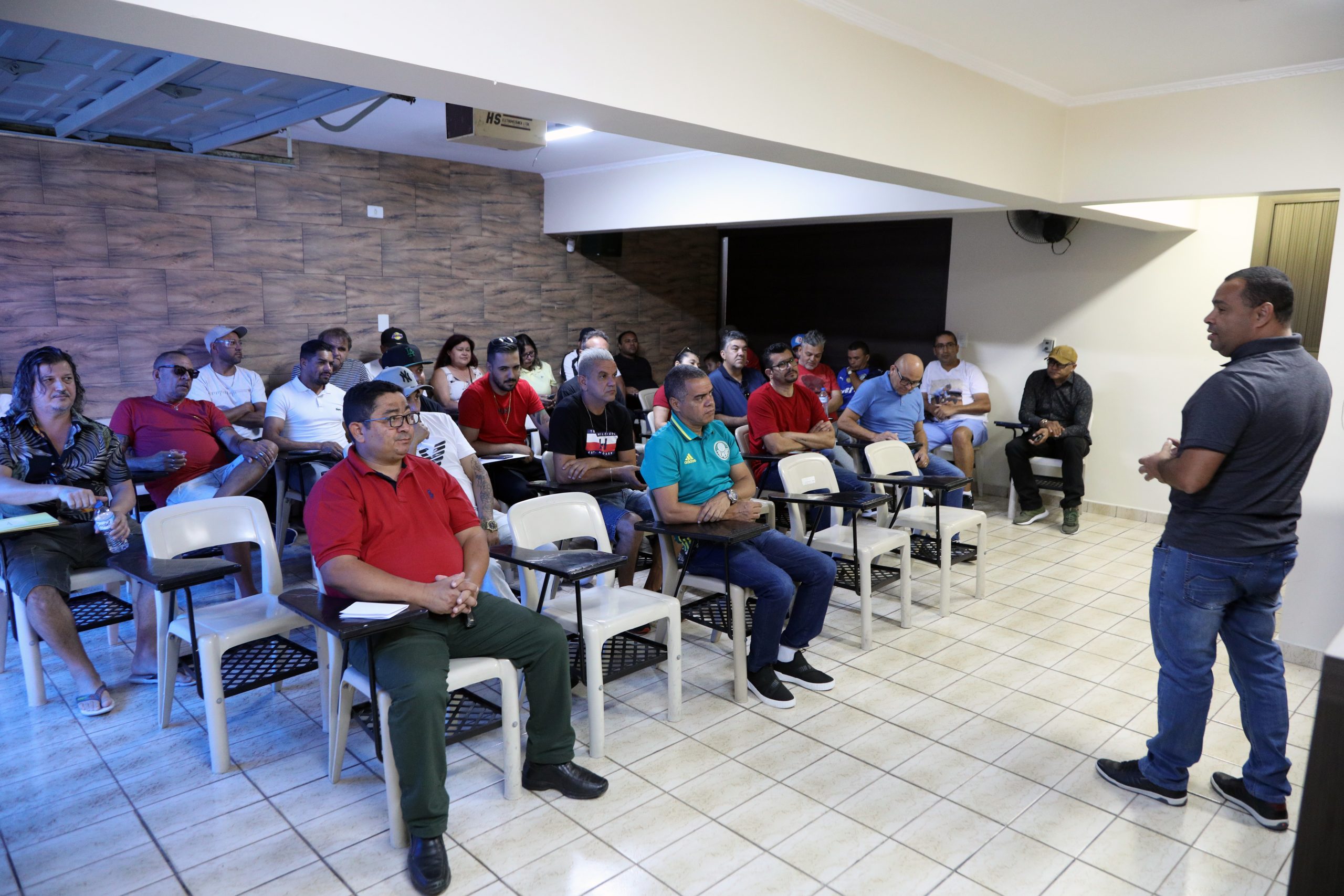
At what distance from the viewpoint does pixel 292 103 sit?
3.65m

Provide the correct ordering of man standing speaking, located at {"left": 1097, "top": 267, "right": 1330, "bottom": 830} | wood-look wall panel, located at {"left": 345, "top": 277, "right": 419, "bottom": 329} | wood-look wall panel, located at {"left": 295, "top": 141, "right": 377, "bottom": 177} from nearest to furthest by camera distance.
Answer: man standing speaking, located at {"left": 1097, "top": 267, "right": 1330, "bottom": 830} < wood-look wall panel, located at {"left": 295, "top": 141, "right": 377, "bottom": 177} < wood-look wall panel, located at {"left": 345, "top": 277, "right": 419, "bottom": 329}

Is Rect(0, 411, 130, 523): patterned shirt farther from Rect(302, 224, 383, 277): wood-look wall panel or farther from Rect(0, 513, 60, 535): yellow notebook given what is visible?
Rect(302, 224, 383, 277): wood-look wall panel

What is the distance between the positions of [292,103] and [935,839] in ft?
12.2

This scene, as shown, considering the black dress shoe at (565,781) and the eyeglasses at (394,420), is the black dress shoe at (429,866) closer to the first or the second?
the black dress shoe at (565,781)

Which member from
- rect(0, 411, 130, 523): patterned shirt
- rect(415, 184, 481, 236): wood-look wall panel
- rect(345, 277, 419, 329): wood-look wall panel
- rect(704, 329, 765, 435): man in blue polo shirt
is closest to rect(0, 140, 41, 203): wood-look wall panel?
rect(345, 277, 419, 329): wood-look wall panel

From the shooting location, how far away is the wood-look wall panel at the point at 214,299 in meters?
5.79

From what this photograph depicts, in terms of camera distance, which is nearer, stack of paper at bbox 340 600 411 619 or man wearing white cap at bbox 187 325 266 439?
stack of paper at bbox 340 600 411 619

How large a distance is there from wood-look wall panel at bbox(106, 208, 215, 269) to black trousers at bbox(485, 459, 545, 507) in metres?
2.97

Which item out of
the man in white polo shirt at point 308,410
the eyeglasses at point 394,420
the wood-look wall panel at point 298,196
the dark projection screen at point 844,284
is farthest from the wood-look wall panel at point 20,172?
the dark projection screen at point 844,284

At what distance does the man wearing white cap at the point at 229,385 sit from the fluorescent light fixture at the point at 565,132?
229cm

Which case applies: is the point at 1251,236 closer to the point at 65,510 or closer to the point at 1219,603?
the point at 1219,603

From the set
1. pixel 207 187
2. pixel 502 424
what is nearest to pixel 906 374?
pixel 502 424

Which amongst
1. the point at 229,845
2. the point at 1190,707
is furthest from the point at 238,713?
the point at 1190,707

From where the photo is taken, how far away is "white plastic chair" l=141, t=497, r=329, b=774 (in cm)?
269
